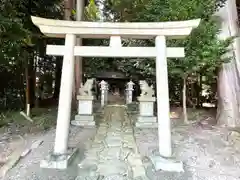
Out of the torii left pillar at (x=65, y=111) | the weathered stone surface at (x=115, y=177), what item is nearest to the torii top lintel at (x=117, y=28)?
the torii left pillar at (x=65, y=111)

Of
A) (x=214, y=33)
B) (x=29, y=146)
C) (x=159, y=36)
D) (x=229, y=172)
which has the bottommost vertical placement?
(x=229, y=172)

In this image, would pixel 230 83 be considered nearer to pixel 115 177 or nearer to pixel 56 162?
pixel 115 177

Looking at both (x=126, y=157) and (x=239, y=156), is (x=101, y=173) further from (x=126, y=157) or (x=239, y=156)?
(x=239, y=156)

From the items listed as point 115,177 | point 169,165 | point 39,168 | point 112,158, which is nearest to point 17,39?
point 39,168

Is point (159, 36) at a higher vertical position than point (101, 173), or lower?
higher

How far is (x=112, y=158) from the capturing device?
4.70 m

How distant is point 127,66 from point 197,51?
10.4 meters

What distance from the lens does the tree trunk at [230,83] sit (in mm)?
6727

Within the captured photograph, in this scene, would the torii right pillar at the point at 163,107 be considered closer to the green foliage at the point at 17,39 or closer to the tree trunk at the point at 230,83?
the tree trunk at the point at 230,83

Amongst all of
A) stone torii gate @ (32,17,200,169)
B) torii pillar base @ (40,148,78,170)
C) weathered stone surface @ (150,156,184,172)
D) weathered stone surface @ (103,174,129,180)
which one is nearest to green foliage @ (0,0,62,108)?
stone torii gate @ (32,17,200,169)

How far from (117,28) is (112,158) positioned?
259cm

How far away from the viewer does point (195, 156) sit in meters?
4.81

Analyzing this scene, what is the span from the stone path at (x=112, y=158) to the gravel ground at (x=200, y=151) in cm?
22

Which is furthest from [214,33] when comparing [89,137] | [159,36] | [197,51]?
[89,137]
